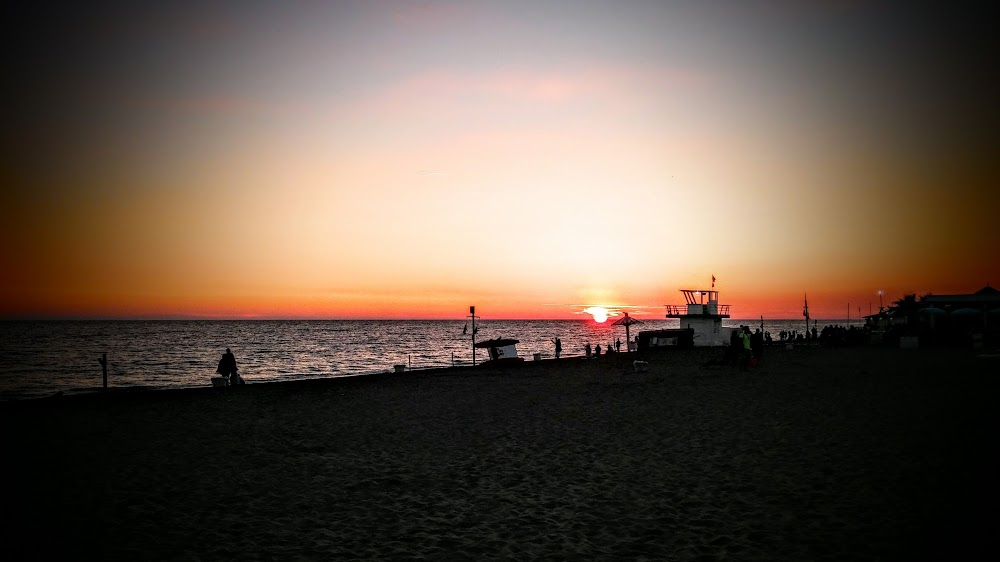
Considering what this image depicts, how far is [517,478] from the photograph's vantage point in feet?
33.5

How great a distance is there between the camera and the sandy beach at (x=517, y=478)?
7055 millimetres

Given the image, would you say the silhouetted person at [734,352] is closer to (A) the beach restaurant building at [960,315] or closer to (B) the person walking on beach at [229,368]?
(A) the beach restaurant building at [960,315]

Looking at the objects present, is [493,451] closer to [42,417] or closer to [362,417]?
[362,417]

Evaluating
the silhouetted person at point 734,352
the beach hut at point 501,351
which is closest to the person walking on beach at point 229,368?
the beach hut at point 501,351

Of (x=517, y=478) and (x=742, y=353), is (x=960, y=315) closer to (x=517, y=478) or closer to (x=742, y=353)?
(x=742, y=353)

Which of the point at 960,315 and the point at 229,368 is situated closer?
the point at 229,368

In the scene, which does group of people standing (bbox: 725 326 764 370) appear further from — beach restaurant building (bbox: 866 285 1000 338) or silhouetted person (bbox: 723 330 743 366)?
beach restaurant building (bbox: 866 285 1000 338)

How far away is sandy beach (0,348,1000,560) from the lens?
7.05 metres

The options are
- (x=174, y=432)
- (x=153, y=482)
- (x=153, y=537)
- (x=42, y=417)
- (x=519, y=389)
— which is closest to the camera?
(x=153, y=537)

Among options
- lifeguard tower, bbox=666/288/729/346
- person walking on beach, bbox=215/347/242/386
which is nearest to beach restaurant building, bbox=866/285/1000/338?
lifeguard tower, bbox=666/288/729/346

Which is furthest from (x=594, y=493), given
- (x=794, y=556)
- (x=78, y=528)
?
(x=78, y=528)

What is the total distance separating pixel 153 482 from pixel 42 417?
1074cm

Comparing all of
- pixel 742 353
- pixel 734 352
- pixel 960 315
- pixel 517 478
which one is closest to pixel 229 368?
pixel 517 478

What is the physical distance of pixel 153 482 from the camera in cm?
1023
